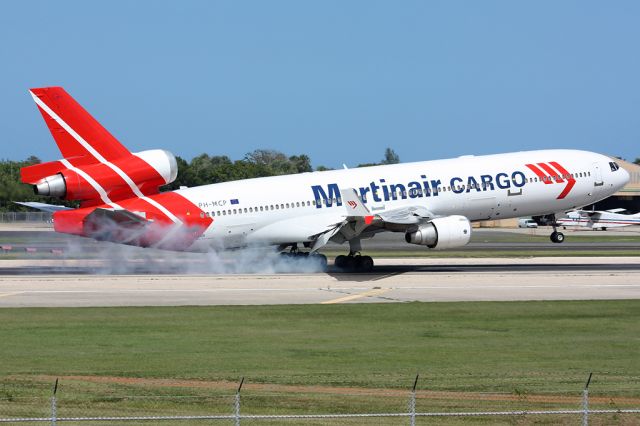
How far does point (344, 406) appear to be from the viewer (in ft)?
68.8

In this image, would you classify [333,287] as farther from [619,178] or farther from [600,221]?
[600,221]

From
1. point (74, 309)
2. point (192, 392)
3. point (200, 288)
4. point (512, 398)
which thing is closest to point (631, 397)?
point (512, 398)

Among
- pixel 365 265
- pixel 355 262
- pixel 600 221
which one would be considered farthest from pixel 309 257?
pixel 600 221

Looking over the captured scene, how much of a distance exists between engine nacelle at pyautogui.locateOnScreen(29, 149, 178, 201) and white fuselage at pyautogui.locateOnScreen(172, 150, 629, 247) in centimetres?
222

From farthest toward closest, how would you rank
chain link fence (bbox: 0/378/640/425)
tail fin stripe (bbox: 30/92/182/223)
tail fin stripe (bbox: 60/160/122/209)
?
1. tail fin stripe (bbox: 30/92/182/223)
2. tail fin stripe (bbox: 60/160/122/209)
3. chain link fence (bbox: 0/378/640/425)

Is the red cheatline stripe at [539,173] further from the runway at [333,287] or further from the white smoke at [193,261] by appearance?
the white smoke at [193,261]

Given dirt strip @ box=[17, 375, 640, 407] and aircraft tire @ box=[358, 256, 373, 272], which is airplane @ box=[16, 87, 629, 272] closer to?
aircraft tire @ box=[358, 256, 373, 272]

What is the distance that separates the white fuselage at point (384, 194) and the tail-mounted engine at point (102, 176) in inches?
92.8

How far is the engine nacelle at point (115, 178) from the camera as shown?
155ft

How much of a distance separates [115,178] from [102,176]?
754 millimetres

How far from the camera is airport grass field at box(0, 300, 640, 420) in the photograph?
22062 mm

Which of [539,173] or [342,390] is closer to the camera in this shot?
[342,390]

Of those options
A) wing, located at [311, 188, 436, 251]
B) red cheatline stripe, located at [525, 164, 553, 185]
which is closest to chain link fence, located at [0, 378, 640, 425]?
wing, located at [311, 188, 436, 251]

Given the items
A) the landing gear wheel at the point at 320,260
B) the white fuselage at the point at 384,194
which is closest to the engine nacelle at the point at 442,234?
the white fuselage at the point at 384,194
